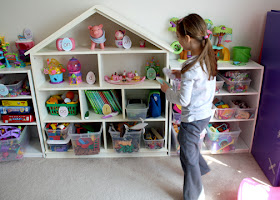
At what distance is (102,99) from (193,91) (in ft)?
3.02

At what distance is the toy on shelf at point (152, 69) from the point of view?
2.26 meters

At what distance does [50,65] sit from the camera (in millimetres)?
2189

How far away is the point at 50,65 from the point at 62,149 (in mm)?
752

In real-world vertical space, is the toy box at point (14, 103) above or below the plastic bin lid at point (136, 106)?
above

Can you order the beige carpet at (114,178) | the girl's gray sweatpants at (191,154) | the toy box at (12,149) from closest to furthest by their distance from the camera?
the girl's gray sweatpants at (191,154) < the beige carpet at (114,178) < the toy box at (12,149)

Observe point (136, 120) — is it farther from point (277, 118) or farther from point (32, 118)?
point (277, 118)

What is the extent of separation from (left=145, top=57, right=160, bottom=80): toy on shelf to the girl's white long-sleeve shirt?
56cm

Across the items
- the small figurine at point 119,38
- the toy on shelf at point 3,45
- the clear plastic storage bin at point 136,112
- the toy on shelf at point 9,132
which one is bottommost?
the toy on shelf at point 9,132

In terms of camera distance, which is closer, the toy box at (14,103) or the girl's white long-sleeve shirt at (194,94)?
the girl's white long-sleeve shirt at (194,94)

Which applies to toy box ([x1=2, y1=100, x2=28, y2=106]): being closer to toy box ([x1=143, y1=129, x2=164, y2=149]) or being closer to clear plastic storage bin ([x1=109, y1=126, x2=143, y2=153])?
clear plastic storage bin ([x1=109, y1=126, x2=143, y2=153])

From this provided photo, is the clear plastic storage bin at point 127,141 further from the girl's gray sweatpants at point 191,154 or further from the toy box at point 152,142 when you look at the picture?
the girl's gray sweatpants at point 191,154

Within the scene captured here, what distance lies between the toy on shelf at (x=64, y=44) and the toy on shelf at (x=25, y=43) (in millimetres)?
294

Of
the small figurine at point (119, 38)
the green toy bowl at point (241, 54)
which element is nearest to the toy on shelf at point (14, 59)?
the small figurine at point (119, 38)

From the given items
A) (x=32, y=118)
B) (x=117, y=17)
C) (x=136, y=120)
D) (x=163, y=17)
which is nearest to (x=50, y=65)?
(x=32, y=118)
